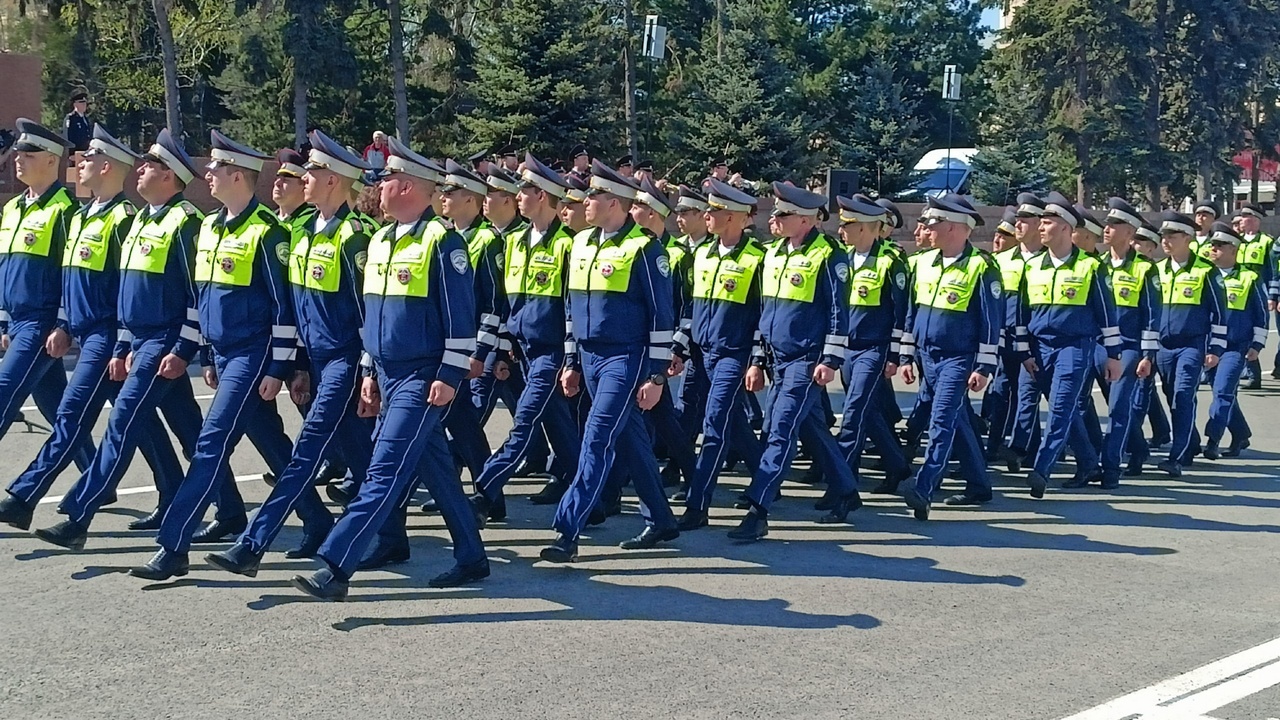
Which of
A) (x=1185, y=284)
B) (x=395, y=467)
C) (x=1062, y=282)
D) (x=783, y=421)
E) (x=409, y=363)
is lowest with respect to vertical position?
(x=395, y=467)

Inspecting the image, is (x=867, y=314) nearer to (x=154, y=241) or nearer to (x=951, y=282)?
(x=951, y=282)

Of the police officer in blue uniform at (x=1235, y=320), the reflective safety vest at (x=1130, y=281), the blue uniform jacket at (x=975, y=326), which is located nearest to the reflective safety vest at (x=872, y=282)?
the blue uniform jacket at (x=975, y=326)

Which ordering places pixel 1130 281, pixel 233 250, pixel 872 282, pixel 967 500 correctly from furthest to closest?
pixel 1130 281, pixel 872 282, pixel 967 500, pixel 233 250

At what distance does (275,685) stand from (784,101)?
26967mm

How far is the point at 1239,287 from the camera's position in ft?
41.0

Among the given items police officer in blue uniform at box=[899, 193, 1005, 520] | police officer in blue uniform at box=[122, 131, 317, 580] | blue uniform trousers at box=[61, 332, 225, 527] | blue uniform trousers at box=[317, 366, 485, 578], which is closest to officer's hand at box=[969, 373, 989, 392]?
police officer in blue uniform at box=[899, 193, 1005, 520]

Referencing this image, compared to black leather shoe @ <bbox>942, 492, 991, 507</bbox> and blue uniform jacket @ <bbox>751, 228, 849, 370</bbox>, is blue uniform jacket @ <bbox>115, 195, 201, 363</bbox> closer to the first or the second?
blue uniform jacket @ <bbox>751, 228, 849, 370</bbox>

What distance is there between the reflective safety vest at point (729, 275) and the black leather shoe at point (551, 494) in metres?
1.50

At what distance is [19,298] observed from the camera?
320 inches

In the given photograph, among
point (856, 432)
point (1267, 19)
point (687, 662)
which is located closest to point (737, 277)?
point (856, 432)

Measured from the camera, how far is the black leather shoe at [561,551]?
7453mm

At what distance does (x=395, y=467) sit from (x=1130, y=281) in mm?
6640

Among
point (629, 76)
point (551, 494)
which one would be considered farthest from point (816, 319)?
point (629, 76)

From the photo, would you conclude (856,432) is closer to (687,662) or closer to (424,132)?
(687,662)
